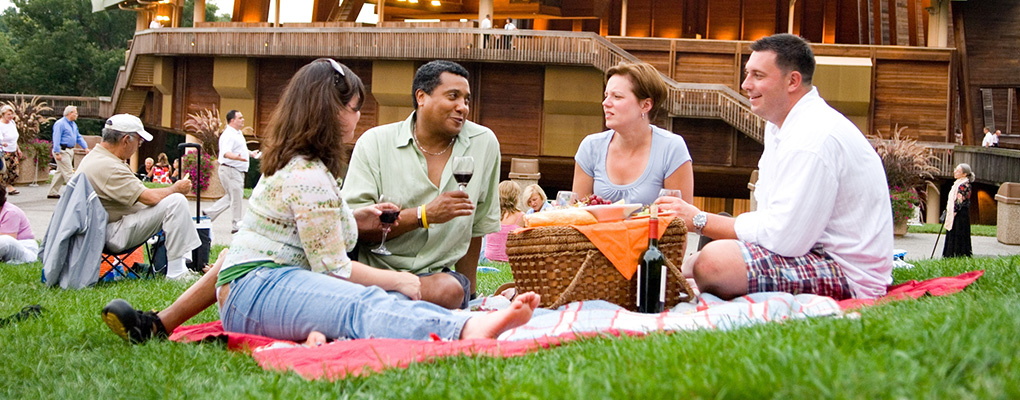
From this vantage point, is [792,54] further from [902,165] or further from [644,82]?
[902,165]

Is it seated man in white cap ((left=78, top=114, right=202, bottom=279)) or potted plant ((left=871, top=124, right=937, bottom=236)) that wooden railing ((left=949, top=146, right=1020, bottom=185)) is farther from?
seated man in white cap ((left=78, top=114, right=202, bottom=279))

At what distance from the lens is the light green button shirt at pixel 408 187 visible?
494cm

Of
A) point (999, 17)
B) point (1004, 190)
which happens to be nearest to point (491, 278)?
point (1004, 190)

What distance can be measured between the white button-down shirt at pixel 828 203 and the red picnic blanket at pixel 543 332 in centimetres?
24

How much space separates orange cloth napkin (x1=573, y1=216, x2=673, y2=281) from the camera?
14.9ft

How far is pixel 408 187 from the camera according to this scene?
5.00 metres

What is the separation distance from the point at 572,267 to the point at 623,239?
0.97 ft

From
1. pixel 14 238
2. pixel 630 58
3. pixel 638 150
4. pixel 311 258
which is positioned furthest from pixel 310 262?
pixel 630 58

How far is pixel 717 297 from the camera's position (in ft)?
15.8

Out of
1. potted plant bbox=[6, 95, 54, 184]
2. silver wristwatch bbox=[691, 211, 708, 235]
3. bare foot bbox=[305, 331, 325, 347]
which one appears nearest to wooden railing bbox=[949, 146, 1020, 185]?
silver wristwatch bbox=[691, 211, 708, 235]

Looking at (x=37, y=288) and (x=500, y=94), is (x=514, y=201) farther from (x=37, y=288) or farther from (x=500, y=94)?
(x=500, y=94)

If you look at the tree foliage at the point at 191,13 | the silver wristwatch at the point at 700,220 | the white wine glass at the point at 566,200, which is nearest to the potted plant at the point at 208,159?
the white wine glass at the point at 566,200

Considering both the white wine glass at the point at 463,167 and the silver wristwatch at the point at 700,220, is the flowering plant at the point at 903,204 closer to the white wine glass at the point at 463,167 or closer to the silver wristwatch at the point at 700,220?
the silver wristwatch at the point at 700,220

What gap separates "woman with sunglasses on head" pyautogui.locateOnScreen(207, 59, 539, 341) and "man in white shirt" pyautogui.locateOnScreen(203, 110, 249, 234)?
390 inches
